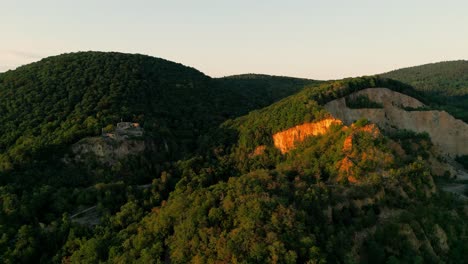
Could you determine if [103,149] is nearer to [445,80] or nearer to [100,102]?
[100,102]

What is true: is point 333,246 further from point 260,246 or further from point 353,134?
point 353,134

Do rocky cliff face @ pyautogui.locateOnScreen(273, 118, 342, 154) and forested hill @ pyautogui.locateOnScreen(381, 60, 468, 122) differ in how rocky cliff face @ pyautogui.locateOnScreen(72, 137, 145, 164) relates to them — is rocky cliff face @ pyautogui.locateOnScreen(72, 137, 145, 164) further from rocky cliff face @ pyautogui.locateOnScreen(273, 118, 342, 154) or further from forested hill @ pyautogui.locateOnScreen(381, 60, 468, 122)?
forested hill @ pyautogui.locateOnScreen(381, 60, 468, 122)

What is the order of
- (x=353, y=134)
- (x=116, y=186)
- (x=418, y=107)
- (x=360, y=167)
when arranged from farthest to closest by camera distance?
1. (x=418, y=107)
2. (x=116, y=186)
3. (x=353, y=134)
4. (x=360, y=167)

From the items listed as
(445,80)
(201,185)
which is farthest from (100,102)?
(445,80)

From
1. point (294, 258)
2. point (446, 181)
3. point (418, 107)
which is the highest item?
point (418, 107)

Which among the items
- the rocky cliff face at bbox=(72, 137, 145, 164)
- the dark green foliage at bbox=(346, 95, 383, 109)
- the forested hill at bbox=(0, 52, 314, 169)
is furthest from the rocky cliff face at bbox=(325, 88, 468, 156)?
the rocky cliff face at bbox=(72, 137, 145, 164)

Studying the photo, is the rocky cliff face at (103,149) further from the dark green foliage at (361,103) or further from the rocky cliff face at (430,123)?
the rocky cliff face at (430,123)

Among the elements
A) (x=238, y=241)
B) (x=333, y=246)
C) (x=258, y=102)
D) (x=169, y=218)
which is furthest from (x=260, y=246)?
(x=258, y=102)
